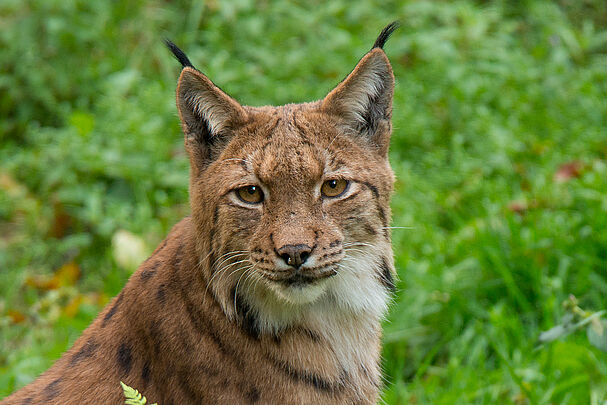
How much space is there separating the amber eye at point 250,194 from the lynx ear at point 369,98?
577 millimetres

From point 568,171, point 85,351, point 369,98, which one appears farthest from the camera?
point 568,171

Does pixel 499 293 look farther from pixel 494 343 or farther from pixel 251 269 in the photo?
pixel 251 269

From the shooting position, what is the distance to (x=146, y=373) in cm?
371

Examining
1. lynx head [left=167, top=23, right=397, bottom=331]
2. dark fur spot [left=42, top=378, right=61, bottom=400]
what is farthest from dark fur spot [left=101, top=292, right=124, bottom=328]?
lynx head [left=167, top=23, right=397, bottom=331]

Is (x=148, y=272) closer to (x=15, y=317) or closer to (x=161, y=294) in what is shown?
(x=161, y=294)

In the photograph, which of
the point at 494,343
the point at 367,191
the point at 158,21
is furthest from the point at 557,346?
the point at 158,21

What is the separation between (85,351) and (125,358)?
0.77 ft

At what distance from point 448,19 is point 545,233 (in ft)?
13.2

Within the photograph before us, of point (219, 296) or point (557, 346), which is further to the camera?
point (557, 346)

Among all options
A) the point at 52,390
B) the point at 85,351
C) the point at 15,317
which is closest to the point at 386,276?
the point at 85,351

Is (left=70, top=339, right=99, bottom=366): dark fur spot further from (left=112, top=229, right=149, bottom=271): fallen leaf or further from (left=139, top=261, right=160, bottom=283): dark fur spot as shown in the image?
(left=112, top=229, right=149, bottom=271): fallen leaf

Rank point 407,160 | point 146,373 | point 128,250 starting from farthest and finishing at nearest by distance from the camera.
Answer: point 407,160, point 128,250, point 146,373

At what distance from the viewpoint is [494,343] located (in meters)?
5.25

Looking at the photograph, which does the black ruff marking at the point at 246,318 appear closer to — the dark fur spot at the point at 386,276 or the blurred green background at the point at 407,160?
the dark fur spot at the point at 386,276
